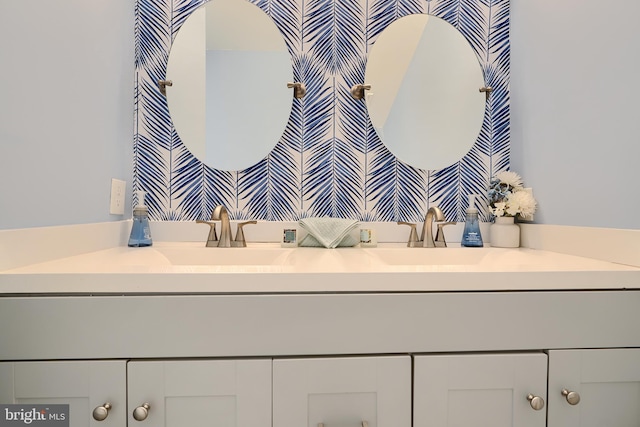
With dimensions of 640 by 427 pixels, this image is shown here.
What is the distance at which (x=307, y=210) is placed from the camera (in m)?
1.38

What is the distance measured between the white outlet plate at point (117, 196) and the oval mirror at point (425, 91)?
933 millimetres

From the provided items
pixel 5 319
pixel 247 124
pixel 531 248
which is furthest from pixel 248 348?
pixel 531 248

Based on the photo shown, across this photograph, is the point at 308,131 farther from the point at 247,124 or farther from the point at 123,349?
the point at 123,349

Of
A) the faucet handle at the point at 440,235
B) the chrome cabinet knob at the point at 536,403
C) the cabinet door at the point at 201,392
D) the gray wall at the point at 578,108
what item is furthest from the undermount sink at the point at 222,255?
the gray wall at the point at 578,108

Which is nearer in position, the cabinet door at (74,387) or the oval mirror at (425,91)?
the cabinet door at (74,387)

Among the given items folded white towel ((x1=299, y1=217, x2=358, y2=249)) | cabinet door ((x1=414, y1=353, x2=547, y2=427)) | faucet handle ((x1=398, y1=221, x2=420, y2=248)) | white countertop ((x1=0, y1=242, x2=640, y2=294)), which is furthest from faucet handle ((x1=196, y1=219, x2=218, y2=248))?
cabinet door ((x1=414, y1=353, x2=547, y2=427))

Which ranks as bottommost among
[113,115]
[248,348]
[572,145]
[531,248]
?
[248,348]

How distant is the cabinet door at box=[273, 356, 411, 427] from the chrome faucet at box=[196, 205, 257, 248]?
0.59 meters

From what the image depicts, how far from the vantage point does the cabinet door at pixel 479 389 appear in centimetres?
76

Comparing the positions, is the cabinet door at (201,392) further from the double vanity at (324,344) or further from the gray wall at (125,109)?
the gray wall at (125,109)

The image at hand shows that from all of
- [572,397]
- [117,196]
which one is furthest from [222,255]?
[572,397]

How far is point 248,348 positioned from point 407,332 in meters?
0.33

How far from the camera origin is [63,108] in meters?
0.97

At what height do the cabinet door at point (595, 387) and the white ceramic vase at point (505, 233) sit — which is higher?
the white ceramic vase at point (505, 233)
